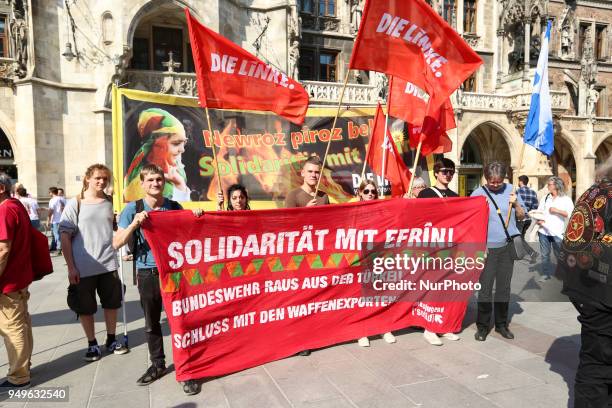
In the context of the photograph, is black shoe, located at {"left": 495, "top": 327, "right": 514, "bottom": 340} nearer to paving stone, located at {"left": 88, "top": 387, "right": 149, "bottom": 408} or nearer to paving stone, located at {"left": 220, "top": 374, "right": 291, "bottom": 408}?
paving stone, located at {"left": 220, "top": 374, "right": 291, "bottom": 408}

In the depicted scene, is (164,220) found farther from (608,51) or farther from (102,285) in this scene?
(608,51)

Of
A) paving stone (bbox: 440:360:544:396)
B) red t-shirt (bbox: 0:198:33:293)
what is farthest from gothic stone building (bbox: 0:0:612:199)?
paving stone (bbox: 440:360:544:396)

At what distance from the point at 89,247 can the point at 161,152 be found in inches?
101

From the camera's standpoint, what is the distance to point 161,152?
6422 millimetres

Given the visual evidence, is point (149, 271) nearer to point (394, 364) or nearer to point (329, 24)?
point (394, 364)

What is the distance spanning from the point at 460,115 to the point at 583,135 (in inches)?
383

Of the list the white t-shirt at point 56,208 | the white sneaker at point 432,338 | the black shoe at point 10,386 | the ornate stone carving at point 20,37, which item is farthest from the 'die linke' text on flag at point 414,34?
the ornate stone carving at point 20,37

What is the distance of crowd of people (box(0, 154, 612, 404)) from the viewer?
11.9 ft

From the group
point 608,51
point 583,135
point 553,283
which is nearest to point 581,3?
point 608,51

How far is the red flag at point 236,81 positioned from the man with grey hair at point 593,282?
3334mm

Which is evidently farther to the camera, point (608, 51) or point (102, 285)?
point (608, 51)

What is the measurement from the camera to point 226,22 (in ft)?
55.5

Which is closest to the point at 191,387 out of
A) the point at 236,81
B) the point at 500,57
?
the point at 236,81

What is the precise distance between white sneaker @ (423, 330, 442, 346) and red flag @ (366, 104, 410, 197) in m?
2.42
